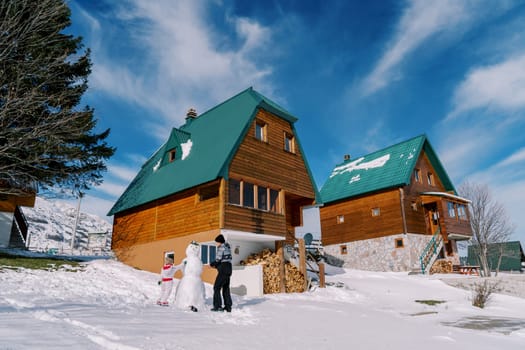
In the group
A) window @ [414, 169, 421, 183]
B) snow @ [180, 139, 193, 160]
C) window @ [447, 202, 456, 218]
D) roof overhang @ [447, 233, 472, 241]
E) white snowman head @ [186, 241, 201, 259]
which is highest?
window @ [414, 169, 421, 183]

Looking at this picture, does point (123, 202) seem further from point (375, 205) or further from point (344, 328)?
point (375, 205)

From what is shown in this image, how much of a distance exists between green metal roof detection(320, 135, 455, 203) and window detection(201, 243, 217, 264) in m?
16.2

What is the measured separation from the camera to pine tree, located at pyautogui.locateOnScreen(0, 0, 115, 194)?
12836 mm

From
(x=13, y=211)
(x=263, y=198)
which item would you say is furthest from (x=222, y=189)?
(x=13, y=211)

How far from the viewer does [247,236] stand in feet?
49.3

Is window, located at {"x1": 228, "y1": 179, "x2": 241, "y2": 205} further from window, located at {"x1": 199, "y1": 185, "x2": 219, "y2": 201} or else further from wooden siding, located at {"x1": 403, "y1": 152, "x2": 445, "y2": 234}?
wooden siding, located at {"x1": 403, "y1": 152, "x2": 445, "y2": 234}

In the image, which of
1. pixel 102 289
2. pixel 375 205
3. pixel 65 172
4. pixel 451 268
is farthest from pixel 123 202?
pixel 451 268

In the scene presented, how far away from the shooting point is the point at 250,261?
50.6 ft

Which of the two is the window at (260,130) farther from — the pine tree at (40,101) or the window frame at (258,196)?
the pine tree at (40,101)

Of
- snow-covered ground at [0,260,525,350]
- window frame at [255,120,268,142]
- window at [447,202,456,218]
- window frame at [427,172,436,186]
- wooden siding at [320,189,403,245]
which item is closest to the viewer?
snow-covered ground at [0,260,525,350]

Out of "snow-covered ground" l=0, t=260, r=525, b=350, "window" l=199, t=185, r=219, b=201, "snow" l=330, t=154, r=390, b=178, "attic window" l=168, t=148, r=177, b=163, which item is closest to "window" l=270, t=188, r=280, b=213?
"window" l=199, t=185, r=219, b=201

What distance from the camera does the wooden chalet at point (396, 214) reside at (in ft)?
84.3

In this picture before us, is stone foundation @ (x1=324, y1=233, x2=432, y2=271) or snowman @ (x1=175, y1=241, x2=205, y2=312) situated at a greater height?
stone foundation @ (x1=324, y1=233, x2=432, y2=271)

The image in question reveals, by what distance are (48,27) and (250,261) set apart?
12541mm
